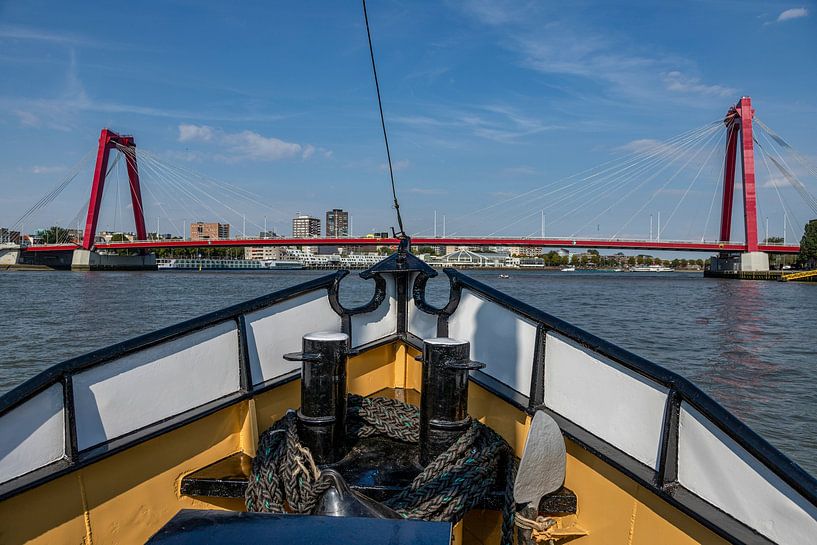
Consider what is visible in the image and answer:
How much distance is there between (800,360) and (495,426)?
14.5 meters

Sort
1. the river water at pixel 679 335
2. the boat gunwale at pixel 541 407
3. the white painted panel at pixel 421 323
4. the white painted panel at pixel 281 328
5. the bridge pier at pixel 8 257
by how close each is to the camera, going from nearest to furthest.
Result: the boat gunwale at pixel 541 407 → the white painted panel at pixel 281 328 → the white painted panel at pixel 421 323 → the river water at pixel 679 335 → the bridge pier at pixel 8 257

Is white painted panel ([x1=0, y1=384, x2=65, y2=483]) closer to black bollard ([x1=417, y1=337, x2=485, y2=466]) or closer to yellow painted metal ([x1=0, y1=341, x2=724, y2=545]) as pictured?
yellow painted metal ([x1=0, y1=341, x2=724, y2=545])

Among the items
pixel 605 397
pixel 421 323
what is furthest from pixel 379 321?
pixel 605 397

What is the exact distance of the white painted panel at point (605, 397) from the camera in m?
2.23

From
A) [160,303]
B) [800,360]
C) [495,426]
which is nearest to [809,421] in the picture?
[800,360]

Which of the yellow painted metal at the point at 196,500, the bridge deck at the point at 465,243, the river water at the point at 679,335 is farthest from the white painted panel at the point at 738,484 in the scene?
the bridge deck at the point at 465,243

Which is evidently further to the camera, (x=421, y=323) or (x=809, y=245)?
(x=809, y=245)

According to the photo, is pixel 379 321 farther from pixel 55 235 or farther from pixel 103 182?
pixel 55 235

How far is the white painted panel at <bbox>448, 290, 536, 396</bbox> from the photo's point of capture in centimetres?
293

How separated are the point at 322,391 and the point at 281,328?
663mm

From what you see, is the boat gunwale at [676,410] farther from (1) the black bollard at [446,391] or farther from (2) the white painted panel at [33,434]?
(2) the white painted panel at [33,434]

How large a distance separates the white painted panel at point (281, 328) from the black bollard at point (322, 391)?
1.58ft

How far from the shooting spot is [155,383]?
102 inches

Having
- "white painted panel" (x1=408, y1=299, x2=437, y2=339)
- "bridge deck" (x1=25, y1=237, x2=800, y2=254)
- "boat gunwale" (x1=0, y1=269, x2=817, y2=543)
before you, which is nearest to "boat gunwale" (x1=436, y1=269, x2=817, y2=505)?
"boat gunwale" (x1=0, y1=269, x2=817, y2=543)
